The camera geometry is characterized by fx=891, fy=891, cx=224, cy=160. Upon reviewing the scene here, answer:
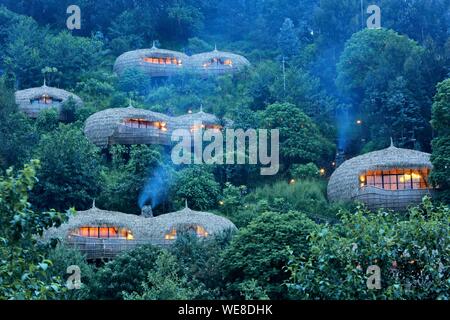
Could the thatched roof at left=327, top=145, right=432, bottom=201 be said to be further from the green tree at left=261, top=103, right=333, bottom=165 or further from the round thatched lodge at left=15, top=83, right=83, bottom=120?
the round thatched lodge at left=15, top=83, right=83, bottom=120

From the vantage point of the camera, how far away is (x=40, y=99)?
133 feet

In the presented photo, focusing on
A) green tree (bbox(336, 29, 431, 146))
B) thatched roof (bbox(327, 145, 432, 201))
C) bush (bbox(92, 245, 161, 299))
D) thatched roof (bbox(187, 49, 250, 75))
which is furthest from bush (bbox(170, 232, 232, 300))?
thatched roof (bbox(187, 49, 250, 75))

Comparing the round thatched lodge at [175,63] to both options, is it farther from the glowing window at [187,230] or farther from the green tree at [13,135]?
the glowing window at [187,230]

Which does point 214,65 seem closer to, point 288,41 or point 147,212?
point 288,41

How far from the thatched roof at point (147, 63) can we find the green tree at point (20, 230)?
3553cm

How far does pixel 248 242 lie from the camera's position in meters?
23.8

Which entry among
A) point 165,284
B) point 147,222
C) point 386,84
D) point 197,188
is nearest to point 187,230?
point 147,222

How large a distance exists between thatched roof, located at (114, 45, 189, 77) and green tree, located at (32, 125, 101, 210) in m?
15.0

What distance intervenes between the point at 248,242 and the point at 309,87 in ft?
57.2

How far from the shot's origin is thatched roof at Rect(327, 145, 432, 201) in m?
30.7

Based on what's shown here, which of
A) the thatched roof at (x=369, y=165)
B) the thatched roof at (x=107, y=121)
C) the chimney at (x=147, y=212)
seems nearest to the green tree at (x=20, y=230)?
the chimney at (x=147, y=212)

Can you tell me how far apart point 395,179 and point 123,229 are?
9.70 metres
